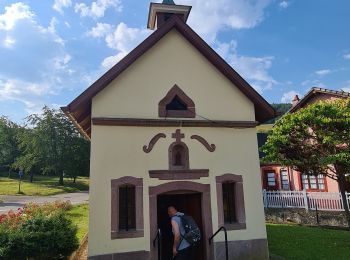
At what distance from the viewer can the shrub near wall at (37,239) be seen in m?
8.88

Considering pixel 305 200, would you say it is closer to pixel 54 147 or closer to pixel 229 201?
pixel 229 201

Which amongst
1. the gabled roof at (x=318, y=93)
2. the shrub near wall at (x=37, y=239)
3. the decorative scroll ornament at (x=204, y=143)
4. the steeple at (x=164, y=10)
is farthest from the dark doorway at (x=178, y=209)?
the gabled roof at (x=318, y=93)

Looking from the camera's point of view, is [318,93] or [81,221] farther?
[318,93]

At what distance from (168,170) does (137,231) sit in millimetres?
1873

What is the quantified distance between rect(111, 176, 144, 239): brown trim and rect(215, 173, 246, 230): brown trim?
2.34m

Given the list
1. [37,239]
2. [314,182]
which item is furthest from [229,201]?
[314,182]

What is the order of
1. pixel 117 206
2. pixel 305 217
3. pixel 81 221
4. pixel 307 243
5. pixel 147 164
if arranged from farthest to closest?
1. pixel 81 221
2. pixel 305 217
3. pixel 307 243
4. pixel 147 164
5. pixel 117 206

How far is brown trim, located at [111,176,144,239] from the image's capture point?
8742 mm

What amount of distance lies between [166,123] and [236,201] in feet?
10.5

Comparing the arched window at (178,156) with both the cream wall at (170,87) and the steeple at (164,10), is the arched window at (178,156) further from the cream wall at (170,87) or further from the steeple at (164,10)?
the steeple at (164,10)

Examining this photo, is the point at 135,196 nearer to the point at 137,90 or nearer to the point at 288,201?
the point at 137,90

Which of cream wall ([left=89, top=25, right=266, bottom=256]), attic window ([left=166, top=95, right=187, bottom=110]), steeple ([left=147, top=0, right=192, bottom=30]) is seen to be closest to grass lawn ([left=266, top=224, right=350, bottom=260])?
cream wall ([left=89, top=25, right=266, bottom=256])

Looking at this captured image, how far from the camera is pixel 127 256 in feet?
28.5

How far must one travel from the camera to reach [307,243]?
12914 mm
